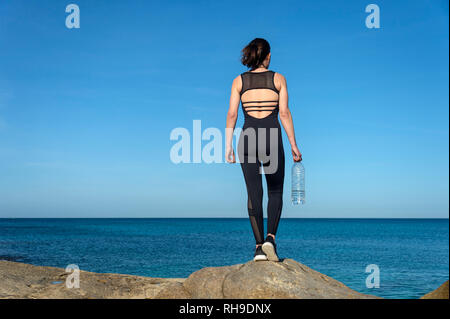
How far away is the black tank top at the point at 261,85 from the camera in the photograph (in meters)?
6.46

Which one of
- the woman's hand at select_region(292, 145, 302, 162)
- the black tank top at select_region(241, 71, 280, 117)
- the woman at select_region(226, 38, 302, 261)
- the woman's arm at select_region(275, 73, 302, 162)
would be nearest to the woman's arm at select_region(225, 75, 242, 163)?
the woman at select_region(226, 38, 302, 261)

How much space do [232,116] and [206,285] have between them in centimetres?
277

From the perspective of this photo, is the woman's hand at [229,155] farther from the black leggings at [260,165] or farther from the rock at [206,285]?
the rock at [206,285]

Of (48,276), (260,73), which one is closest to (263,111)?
(260,73)

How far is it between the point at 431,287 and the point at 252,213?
23.9m

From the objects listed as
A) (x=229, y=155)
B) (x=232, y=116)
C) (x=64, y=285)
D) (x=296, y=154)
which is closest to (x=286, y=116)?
(x=296, y=154)

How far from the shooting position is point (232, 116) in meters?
6.57

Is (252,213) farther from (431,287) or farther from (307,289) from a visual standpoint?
(431,287)

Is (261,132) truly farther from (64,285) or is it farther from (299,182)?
(64,285)

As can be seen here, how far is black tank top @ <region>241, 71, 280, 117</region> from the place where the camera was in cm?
646

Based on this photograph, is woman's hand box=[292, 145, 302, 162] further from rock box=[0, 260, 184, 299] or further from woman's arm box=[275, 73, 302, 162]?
rock box=[0, 260, 184, 299]
